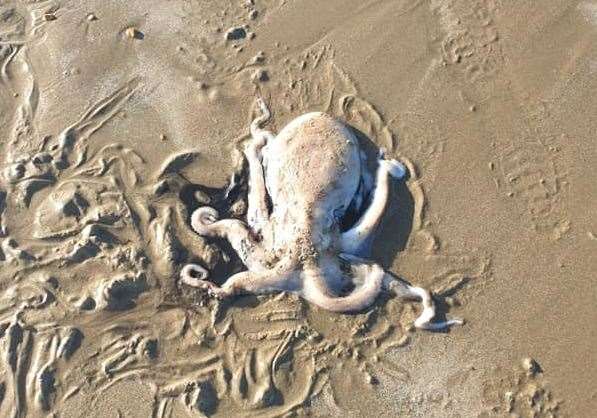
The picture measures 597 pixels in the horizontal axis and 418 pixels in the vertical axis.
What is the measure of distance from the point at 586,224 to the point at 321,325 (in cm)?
363

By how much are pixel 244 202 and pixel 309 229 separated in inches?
45.2

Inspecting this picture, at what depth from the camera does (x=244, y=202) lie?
280 inches

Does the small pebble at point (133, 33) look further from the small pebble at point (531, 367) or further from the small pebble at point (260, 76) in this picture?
the small pebble at point (531, 367)

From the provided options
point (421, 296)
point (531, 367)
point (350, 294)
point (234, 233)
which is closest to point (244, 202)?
point (234, 233)

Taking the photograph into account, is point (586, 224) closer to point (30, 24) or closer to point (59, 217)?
point (59, 217)

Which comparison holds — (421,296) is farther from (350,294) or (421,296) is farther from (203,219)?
(203,219)

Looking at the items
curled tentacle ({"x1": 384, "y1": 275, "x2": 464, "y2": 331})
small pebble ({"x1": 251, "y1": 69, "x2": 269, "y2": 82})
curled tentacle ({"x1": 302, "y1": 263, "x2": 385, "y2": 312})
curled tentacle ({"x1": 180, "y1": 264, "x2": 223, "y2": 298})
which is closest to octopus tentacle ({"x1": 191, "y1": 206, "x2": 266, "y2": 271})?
curled tentacle ({"x1": 180, "y1": 264, "x2": 223, "y2": 298})

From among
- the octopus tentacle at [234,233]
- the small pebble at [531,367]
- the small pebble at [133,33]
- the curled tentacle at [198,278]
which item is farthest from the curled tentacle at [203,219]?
the small pebble at [531,367]

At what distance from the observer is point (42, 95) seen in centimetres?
767

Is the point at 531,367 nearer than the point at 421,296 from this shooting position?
Yes

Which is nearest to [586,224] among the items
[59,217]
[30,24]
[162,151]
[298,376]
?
[298,376]

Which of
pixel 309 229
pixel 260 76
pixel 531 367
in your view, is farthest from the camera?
pixel 260 76

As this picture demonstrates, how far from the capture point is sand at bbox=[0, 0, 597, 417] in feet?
21.5

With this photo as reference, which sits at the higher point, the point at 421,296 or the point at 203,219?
the point at 203,219
